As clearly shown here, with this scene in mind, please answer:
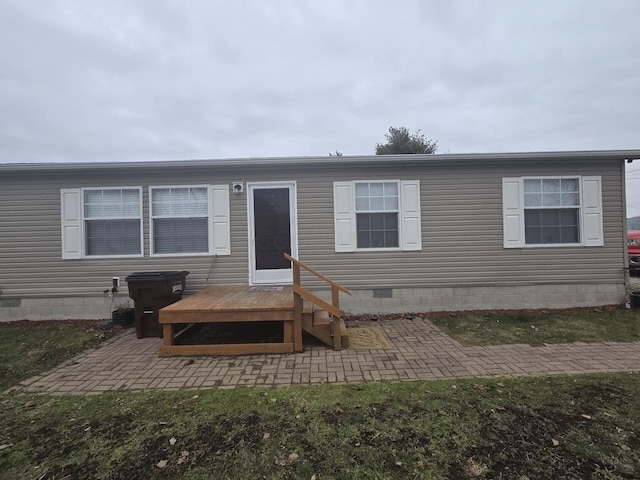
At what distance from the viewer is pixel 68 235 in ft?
19.9

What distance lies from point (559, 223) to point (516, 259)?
3.85 ft

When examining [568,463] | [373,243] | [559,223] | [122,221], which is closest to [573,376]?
[568,463]

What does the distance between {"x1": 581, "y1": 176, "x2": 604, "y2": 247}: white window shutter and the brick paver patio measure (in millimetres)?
2635

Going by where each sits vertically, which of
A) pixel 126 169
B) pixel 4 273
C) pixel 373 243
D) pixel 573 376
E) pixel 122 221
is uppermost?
pixel 126 169

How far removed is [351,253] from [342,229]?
0.52m

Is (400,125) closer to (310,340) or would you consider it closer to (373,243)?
(373,243)

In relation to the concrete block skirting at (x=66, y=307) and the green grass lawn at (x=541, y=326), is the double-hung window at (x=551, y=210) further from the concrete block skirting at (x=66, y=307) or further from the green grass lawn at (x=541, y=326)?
the concrete block skirting at (x=66, y=307)

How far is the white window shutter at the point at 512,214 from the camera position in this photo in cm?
623

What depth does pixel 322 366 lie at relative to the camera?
3.71 metres

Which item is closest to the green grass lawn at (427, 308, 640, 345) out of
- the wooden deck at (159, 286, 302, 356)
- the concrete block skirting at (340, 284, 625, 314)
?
the concrete block skirting at (340, 284, 625, 314)

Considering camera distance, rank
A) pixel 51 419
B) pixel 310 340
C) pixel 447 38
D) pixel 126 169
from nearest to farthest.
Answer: pixel 51 419
pixel 310 340
pixel 126 169
pixel 447 38

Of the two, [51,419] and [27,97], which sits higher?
Answer: [27,97]

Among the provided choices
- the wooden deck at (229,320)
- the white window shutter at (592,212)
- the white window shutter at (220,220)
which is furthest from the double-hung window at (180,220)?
the white window shutter at (592,212)

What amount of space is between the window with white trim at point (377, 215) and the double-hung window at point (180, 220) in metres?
2.67
